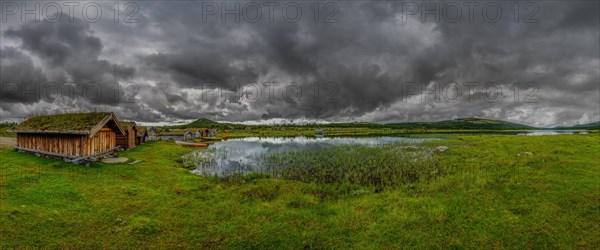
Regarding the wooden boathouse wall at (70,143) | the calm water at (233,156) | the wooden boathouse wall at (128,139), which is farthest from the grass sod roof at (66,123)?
the calm water at (233,156)

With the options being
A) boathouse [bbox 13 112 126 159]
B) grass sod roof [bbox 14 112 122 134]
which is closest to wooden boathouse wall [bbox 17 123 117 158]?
boathouse [bbox 13 112 126 159]

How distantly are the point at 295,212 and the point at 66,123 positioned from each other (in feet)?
83.4

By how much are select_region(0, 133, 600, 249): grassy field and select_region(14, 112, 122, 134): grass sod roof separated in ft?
15.2

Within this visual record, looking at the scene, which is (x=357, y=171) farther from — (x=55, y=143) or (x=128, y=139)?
(x=128, y=139)

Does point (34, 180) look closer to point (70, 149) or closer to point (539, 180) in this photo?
point (70, 149)

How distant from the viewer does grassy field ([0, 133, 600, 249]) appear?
957 cm

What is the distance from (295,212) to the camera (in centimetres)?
1248

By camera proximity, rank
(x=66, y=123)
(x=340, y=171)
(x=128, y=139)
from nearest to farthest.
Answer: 1. (x=340, y=171)
2. (x=66, y=123)
3. (x=128, y=139)

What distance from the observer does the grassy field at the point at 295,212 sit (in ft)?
31.4

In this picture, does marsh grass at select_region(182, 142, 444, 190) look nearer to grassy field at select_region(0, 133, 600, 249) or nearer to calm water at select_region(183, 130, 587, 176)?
calm water at select_region(183, 130, 587, 176)

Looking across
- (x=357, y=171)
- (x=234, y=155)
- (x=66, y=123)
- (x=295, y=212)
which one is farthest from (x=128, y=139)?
(x=295, y=212)

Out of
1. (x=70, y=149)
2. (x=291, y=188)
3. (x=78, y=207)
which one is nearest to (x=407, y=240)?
(x=291, y=188)

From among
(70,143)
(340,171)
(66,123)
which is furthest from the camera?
(66,123)

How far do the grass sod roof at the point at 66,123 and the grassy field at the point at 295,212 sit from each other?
4620mm
